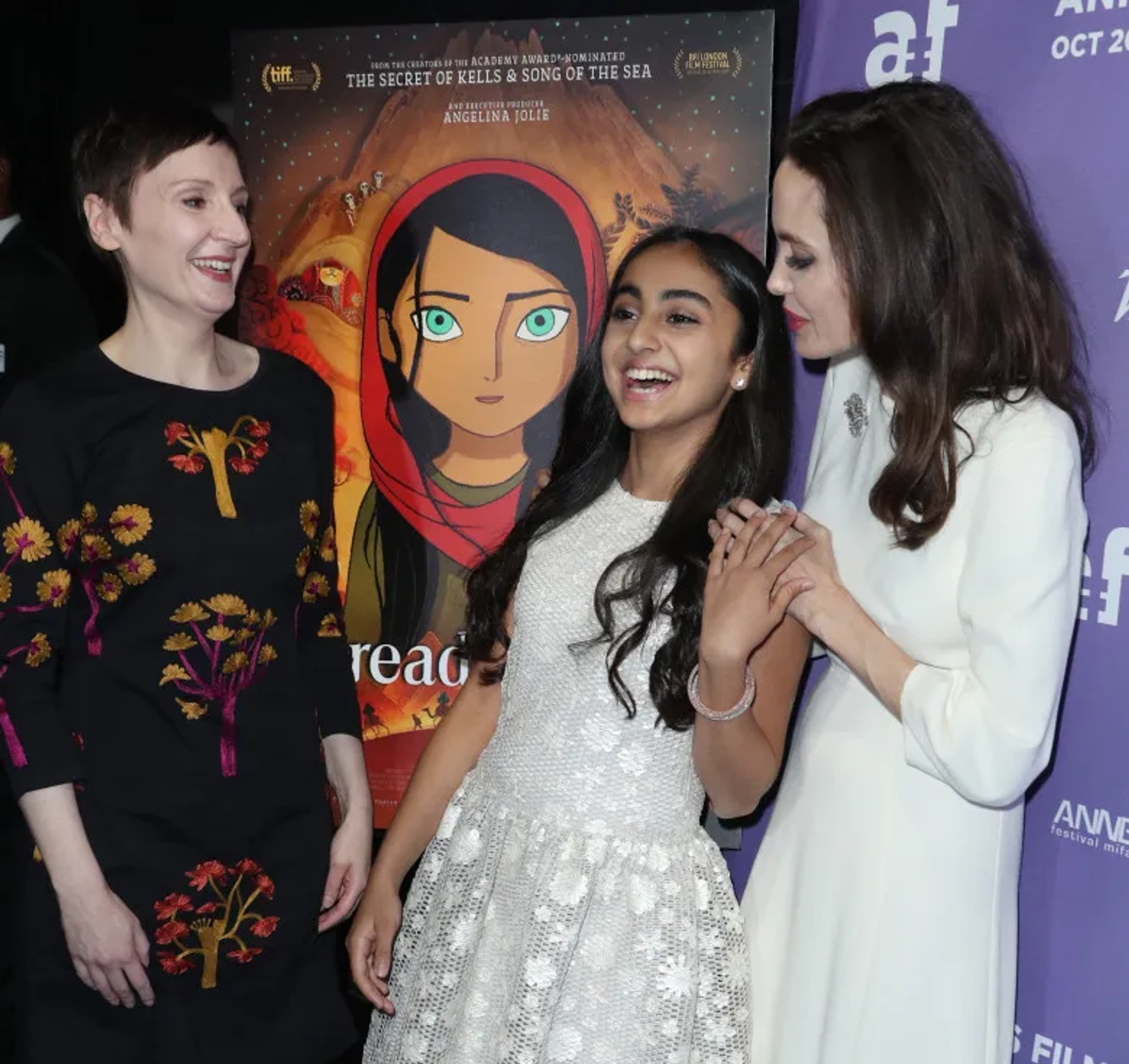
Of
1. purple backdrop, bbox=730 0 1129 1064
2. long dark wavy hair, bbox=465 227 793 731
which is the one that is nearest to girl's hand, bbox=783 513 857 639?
long dark wavy hair, bbox=465 227 793 731

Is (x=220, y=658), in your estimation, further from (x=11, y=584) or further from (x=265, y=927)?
(x=265, y=927)

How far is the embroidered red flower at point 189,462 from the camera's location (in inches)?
71.7

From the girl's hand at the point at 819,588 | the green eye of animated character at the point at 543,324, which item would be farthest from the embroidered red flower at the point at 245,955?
the green eye of animated character at the point at 543,324

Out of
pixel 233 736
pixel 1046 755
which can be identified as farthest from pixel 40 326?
pixel 1046 755

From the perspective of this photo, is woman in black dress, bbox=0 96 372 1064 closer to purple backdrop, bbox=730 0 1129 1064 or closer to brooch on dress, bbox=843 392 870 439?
brooch on dress, bbox=843 392 870 439

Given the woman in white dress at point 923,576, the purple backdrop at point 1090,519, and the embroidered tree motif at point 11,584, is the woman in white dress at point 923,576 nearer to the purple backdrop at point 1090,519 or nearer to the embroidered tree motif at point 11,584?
the purple backdrop at point 1090,519

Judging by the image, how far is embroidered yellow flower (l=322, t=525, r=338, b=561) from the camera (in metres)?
2.02

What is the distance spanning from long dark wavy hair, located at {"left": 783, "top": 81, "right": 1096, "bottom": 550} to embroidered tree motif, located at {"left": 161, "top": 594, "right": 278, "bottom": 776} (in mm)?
863

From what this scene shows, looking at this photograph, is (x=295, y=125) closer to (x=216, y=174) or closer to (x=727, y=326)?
(x=216, y=174)

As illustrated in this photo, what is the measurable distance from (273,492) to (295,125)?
1090 millimetres

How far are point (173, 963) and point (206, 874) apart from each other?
125mm

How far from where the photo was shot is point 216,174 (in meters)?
1.88

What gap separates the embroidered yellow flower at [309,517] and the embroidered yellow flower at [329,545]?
4 centimetres

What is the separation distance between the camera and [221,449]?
6.13ft
